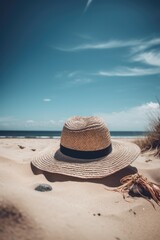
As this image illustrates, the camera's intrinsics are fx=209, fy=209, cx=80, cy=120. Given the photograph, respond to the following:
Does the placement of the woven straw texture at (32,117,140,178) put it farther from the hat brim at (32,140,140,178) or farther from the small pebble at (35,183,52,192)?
the small pebble at (35,183,52,192)

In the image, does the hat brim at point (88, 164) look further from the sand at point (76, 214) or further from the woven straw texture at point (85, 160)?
the sand at point (76, 214)

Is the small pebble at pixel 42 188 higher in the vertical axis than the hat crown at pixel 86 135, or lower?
lower

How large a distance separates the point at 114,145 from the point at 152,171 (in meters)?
0.75

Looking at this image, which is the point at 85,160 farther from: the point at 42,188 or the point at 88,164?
the point at 42,188

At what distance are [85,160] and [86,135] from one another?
37 cm

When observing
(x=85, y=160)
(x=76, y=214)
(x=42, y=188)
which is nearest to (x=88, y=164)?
(x=85, y=160)

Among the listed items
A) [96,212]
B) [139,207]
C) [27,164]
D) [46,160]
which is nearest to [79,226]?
[96,212]

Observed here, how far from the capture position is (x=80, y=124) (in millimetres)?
3234

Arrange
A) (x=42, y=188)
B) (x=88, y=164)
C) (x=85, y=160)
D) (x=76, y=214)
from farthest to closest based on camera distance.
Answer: (x=85, y=160) → (x=88, y=164) → (x=42, y=188) → (x=76, y=214)

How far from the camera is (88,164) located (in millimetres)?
2945

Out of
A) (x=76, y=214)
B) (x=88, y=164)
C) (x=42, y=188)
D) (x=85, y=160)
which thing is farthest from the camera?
(x=85, y=160)

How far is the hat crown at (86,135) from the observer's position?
3.07 meters

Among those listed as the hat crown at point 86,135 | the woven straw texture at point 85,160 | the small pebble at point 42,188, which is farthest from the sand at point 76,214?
the hat crown at point 86,135

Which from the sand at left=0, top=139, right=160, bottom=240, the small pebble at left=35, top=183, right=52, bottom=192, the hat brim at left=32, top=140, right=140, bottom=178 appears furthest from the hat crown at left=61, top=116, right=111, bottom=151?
the small pebble at left=35, top=183, right=52, bottom=192
